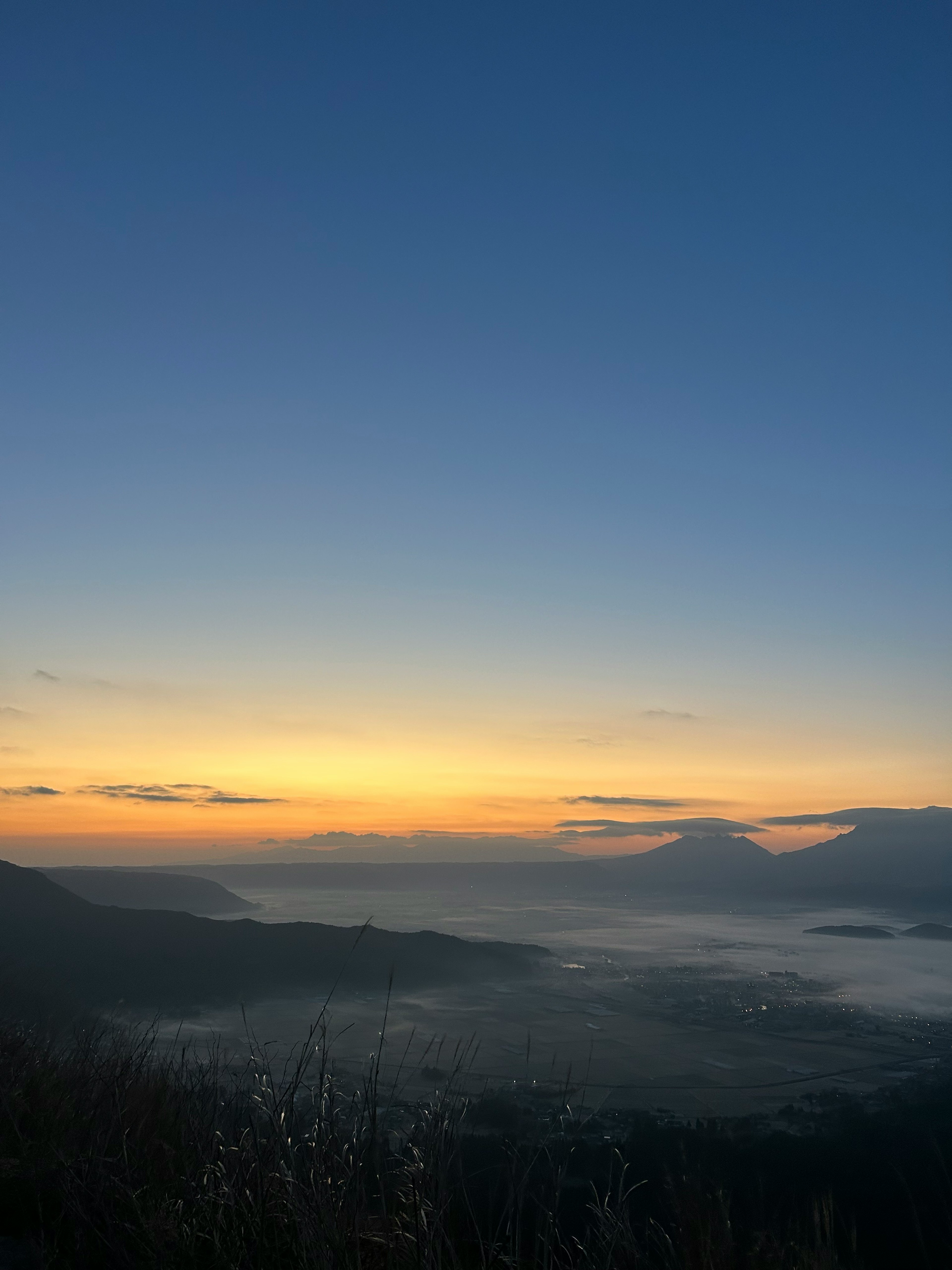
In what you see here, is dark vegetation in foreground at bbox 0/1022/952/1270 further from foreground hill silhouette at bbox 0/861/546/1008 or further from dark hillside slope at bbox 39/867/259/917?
dark hillside slope at bbox 39/867/259/917

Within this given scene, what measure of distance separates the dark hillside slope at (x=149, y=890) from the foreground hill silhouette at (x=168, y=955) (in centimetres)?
4138

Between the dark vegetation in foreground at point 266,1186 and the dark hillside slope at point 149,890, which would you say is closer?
the dark vegetation in foreground at point 266,1186

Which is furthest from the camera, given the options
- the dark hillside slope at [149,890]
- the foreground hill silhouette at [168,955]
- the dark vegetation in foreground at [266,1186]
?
the dark hillside slope at [149,890]

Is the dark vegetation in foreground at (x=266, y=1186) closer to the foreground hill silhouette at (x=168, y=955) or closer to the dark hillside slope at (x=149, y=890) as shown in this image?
the foreground hill silhouette at (x=168, y=955)

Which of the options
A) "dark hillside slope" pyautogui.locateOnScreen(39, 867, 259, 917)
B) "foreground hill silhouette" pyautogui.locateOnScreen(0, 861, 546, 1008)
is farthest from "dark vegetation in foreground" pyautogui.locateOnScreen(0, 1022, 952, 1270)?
"dark hillside slope" pyautogui.locateOnScreen(39, 867, 259, 917)

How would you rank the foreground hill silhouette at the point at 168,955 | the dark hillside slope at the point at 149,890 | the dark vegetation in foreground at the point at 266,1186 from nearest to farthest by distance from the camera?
the dark vegetation in foreground at the point at 266,1186 → the foreground hill silhouette at the point at 168,955 → the dark hillside slope at the point at 149,890

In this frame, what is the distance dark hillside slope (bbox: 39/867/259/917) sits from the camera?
123688mm

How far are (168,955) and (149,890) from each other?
83699 mm

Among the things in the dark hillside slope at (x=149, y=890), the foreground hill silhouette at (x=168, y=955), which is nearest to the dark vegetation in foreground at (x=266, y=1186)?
the foreground hill silhouette at (x=168, y=955)

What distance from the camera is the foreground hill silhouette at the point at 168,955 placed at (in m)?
58.4

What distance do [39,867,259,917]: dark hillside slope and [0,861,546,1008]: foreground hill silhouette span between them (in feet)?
136

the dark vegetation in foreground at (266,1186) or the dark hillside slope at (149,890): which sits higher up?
the dark vegetation in foreground at (266,1186)

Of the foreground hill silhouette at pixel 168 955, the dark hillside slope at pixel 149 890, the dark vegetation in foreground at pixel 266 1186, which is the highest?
the dark vegetation in foreground at pixel 266 1186

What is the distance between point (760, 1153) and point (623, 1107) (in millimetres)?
6814
